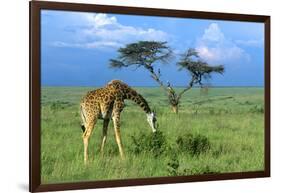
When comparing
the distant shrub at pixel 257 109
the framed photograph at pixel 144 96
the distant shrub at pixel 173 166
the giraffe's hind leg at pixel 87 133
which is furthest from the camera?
the distant shrub at pixel 257 109

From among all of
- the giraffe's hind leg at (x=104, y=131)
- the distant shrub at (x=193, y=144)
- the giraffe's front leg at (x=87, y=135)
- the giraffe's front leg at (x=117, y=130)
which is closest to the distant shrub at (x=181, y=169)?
the distant shrub at (x=193, y=144)

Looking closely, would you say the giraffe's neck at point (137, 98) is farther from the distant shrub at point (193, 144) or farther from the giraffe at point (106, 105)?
the distant shrub at point (193, 144)

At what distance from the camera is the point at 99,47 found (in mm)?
4414

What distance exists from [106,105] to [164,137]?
52 centimetres

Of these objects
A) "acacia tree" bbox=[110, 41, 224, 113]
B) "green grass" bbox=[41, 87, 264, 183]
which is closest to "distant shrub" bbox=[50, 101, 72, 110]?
"green grass" bbox=[41, 87, 264, 183]

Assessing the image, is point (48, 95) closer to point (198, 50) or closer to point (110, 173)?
point (110, 173)

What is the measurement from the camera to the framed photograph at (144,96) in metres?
4.27

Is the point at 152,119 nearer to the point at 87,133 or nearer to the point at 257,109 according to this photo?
the point at 87,133

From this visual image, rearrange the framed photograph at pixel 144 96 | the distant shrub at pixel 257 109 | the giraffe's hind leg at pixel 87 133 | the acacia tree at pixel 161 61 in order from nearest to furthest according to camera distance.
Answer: the framed photograph at pixel 144 96, the giraffe's hind leg at pixel 87 133, the acacia tree at pixel 161 61, the distant shrub at pixel 257 109

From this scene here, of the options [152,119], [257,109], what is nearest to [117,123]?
[152,119]

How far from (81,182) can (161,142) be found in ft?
2.31

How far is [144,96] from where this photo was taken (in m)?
4.57

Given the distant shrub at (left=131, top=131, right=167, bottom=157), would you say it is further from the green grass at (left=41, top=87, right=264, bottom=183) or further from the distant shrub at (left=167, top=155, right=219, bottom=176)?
the distant shrub at (left=167, top=155, right=219, bottom=176)

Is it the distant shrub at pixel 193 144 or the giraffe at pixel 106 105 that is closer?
the giraffe at pixel 106 105
